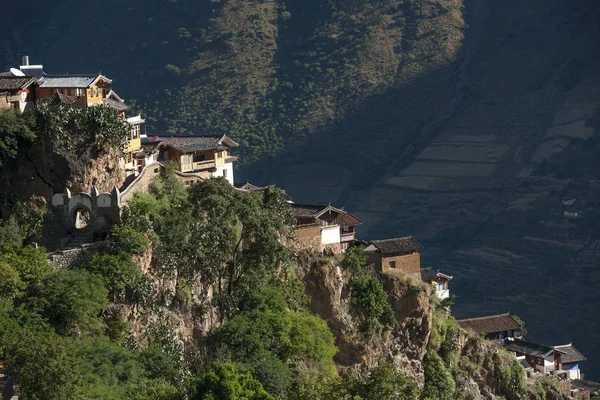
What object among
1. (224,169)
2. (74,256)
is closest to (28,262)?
(74,256)

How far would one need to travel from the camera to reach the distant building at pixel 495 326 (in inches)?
3066

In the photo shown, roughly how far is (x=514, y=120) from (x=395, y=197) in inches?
898

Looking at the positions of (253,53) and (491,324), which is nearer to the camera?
(491,324)

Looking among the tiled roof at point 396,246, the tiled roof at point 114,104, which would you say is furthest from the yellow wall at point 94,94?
the tiled roof at point 396,246

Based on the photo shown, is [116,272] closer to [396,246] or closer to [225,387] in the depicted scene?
[225,387]

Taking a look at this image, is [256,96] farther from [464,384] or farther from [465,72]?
[464,384]

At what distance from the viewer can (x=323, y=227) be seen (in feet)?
199

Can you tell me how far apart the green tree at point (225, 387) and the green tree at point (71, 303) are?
242 inches

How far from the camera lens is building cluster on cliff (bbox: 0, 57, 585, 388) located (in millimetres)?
51031

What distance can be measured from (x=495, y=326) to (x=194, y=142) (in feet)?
84.6

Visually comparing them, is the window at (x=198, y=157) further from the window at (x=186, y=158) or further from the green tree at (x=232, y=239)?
the green tree at (x=232, y=239)

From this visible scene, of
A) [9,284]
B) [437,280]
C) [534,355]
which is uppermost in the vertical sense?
[437,280]

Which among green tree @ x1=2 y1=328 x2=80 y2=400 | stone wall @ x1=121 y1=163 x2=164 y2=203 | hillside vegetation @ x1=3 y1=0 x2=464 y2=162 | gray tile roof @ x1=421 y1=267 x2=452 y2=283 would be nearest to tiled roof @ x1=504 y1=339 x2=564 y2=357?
gray tile roof @ x1=421 y1=267 x2=452 y2=283

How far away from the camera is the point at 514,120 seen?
532 feet
